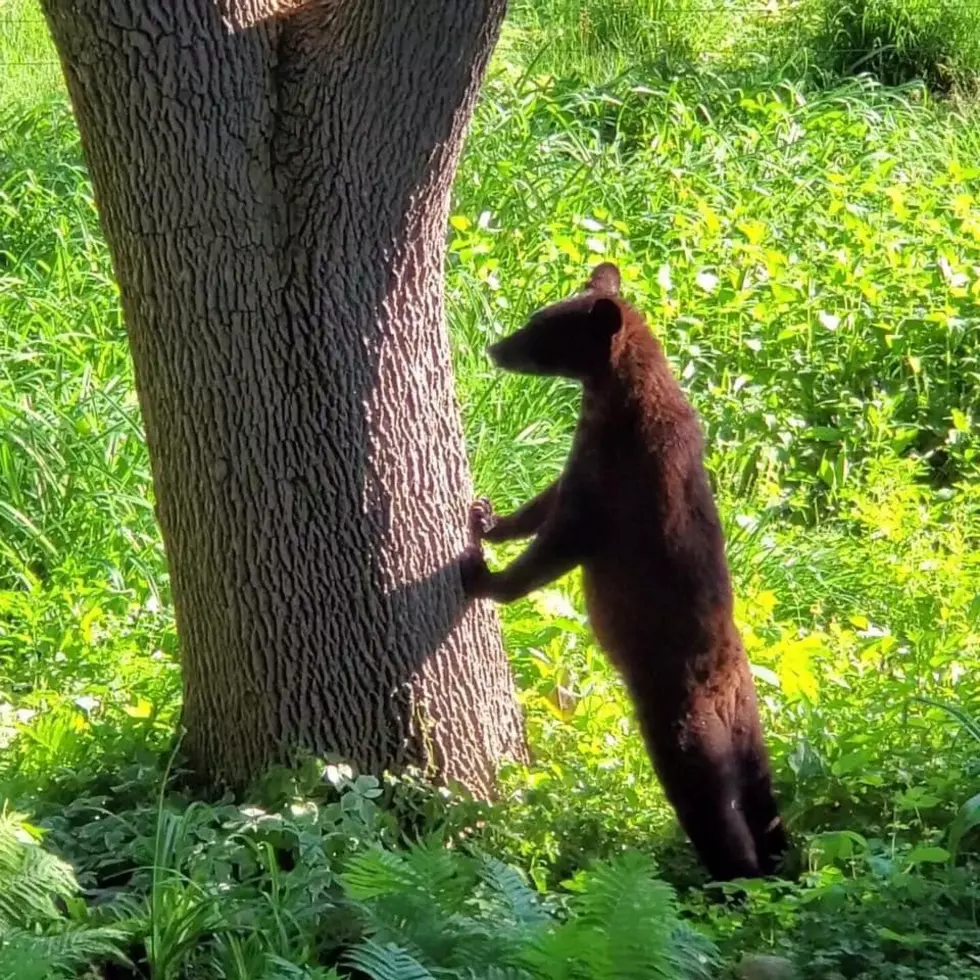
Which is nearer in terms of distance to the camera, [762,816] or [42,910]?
[42,910]

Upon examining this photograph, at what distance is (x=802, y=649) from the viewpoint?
4730 millimetres

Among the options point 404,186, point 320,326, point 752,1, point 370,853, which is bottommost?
point 370,853

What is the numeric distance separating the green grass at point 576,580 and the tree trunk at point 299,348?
28cm

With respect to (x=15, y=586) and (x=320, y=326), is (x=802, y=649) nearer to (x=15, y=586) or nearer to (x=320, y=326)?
(x=320, y=326)

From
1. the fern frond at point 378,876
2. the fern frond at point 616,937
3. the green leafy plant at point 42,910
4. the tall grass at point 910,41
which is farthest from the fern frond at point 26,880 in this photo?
the tall grass at point 910,41

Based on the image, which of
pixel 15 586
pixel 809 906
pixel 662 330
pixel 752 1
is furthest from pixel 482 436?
pixel 752 1

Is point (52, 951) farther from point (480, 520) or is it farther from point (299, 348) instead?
point (480, 520)

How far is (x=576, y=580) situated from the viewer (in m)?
5.29

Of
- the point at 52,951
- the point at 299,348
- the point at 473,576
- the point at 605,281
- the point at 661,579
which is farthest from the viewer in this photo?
the point at 605,281

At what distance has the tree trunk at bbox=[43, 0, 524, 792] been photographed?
11.3 feet

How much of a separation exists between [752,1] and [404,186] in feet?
28.2

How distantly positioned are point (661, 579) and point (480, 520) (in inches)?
21.3

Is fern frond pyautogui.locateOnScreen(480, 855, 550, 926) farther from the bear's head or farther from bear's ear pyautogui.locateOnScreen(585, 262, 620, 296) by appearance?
bear's ear pyautogui.locateOnScreen(585, 262, 620, 296)

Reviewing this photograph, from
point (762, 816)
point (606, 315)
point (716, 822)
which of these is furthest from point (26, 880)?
point (606, 315)
